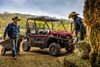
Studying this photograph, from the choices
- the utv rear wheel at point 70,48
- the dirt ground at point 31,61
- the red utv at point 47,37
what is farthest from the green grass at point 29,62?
the utv rear wheel at point 70,48

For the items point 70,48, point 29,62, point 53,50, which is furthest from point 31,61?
point 70,48

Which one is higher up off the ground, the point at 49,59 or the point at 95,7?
the point at 95,7

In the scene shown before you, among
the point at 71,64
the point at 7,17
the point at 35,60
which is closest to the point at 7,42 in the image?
the point at 35,60

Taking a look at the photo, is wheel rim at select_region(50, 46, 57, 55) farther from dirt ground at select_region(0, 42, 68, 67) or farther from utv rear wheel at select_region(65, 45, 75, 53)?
utv rear wheel at select_region(65, 45, 75, 53)

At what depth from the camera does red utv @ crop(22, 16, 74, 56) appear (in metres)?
18.9

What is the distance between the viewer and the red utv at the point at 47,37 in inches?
742

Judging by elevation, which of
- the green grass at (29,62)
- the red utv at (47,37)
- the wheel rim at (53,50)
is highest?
the red utv at (47,37)

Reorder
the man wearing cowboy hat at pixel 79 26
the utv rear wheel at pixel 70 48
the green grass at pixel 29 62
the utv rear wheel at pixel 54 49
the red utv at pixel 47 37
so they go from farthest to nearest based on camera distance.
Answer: the utv rear wheel at pixel 70 48 → the red utv at pixel 47 37 → the utv rear wheel at pixel 54 49 → the man wearing cowboy hat at pixel 79 26 → the green grass at pixel 29 62

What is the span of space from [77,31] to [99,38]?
785cm

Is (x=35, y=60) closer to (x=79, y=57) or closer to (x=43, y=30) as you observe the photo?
(x=43, y=30)

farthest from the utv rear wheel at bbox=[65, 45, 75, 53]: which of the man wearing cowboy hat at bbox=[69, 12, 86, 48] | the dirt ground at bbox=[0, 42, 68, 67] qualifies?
the man wearing cowboy hat at bbox=[69, 12, 86, 48]

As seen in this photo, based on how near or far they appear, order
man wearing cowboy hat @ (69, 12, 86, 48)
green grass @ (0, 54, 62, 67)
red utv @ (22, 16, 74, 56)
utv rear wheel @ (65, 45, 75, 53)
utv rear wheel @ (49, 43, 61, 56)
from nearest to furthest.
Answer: green grass @ (0, 54, 62, 67)
man wearing cowboy hat @ (69, 12, 86, 48)
utv rear wheel @ (49, 43, 61, 56)
red utv @ (22, 16, 74, 56)
utv rear wheel @ (65, 45, 75, 53)

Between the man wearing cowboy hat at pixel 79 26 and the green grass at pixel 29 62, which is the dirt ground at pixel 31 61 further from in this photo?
the man wearing cowboy hat at pixel 79 26

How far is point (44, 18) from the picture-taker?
19703 mm
